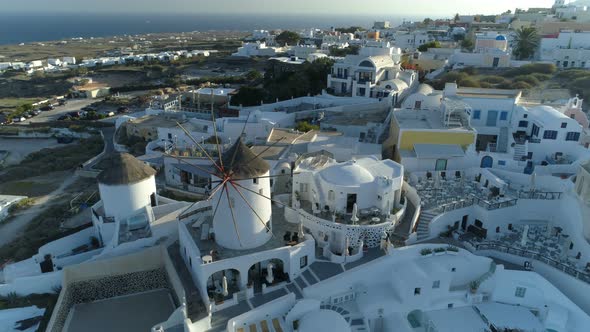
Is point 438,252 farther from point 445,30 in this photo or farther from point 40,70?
point 40,70

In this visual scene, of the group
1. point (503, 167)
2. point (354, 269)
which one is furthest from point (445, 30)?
A: point (354, 269)

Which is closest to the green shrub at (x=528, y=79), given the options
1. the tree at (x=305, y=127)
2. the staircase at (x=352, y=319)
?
the tree at (x=305, y=127)

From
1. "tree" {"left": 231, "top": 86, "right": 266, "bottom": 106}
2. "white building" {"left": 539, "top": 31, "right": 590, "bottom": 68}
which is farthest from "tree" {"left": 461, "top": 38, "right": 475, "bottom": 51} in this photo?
"tree" {"left": 231, "top": 86, "right": 266, "bottom": 106}

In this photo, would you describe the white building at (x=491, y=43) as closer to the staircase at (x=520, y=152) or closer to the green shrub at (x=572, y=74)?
the green shrub at (x=572, y=74)

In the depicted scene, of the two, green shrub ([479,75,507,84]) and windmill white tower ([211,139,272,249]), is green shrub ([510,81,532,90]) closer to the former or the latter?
green shrub ([479,75,507,84])

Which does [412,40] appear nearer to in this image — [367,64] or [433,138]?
[367,64]
